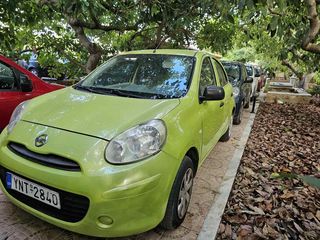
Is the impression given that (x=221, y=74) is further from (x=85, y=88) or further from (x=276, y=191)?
(x=85, y=88)

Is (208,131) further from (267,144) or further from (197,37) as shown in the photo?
(197,37)

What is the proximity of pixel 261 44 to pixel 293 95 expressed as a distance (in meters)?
2.70

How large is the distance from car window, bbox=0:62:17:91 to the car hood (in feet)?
4.17

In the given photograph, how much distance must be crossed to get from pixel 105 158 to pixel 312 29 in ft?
20.4

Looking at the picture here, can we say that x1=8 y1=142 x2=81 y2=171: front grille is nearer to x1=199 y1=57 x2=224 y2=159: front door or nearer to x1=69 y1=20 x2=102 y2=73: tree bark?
x1=199 y1=57 x2=224 y2=159: front door

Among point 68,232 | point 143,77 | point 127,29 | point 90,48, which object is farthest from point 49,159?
point 127,29

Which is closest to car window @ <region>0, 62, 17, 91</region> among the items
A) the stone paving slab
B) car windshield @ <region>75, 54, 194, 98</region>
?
car windshield @ <region>75, 54, 194, 98</region>

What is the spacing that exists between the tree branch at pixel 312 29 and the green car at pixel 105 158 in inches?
174

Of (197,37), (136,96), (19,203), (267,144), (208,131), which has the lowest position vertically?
(267,144)

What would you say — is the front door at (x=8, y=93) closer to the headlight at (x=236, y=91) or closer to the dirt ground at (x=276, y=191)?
the dirt ground at (x=276, y=191)

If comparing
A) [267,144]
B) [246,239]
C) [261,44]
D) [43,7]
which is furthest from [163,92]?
[261,44]

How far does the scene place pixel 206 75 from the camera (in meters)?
3.89

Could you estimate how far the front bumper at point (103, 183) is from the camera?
83.8 inches

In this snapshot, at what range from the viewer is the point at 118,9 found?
6883 millimetres
